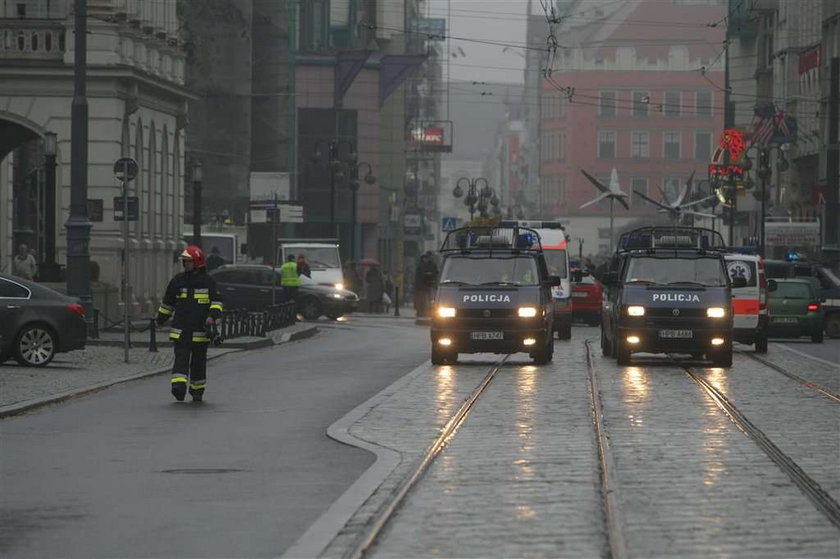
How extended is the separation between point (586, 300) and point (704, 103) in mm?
115100

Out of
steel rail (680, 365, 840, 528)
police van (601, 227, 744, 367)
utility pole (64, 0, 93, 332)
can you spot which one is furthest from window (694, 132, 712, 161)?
steel rail (680, 365, 840, 528)

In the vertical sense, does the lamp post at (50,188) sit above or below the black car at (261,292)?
above

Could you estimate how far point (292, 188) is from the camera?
93.9 m

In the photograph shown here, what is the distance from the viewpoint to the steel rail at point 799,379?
23375 mm

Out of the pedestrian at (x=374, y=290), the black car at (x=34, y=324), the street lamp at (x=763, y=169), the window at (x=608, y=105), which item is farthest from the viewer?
the window at (x=608, y=105)

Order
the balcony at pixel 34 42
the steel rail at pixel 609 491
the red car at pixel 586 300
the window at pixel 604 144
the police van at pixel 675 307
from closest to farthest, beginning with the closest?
the steel rail at pixel 609 491 < the police van at pixel 675 307 < the balcony at pixel 34 42 < the red car at pixel 586 300 < the window at pixel 604 144

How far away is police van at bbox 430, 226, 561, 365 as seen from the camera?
3017cm

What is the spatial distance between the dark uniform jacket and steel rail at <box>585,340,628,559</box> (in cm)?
433

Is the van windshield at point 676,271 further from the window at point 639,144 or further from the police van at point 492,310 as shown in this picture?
the window at point 639,144

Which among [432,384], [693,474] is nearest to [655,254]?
[432,384]

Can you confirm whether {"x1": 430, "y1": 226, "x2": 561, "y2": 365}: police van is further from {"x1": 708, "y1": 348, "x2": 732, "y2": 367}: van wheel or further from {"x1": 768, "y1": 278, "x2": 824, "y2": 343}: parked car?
{"x1": 768, "y1": 278, "x2": 824, "y2": 343}: parked car

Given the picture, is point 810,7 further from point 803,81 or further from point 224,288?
point 224,288

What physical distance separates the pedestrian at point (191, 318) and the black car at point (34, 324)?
6.55 m

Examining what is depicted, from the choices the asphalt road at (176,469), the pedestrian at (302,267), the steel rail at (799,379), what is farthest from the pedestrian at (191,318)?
the pedestrian at (302,267)
